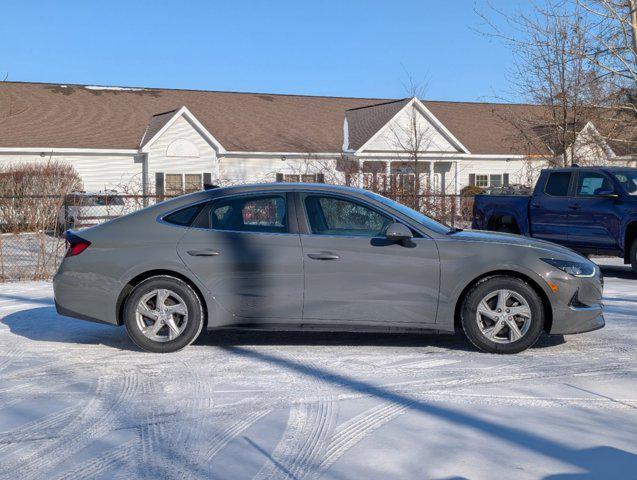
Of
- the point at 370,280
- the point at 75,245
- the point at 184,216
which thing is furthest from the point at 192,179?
the point at 370,280

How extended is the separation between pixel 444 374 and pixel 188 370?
215 cm

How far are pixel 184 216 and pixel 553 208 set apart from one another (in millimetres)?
7746

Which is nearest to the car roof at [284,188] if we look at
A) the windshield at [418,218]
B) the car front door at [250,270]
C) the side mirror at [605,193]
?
the windshield at [418,218]

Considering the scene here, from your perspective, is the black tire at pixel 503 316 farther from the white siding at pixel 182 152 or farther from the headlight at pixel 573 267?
the white siding at pixel 182 152

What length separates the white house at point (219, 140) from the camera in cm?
3200

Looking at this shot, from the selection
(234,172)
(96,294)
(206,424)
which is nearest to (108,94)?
(234,172)

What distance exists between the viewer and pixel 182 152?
32.7 m

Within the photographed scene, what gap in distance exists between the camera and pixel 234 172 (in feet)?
111

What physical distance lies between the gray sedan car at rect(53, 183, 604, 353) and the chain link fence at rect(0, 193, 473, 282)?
6.08 m

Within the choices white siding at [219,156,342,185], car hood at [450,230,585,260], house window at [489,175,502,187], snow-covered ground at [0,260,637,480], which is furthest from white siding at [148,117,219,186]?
car hood at [450,230,585,260]

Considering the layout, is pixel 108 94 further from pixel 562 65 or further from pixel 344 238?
pixel 344 238

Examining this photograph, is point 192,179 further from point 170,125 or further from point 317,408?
point 317,408

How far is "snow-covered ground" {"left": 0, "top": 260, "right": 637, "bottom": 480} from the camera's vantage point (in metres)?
4.55

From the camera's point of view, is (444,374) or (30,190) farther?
(30,190)
